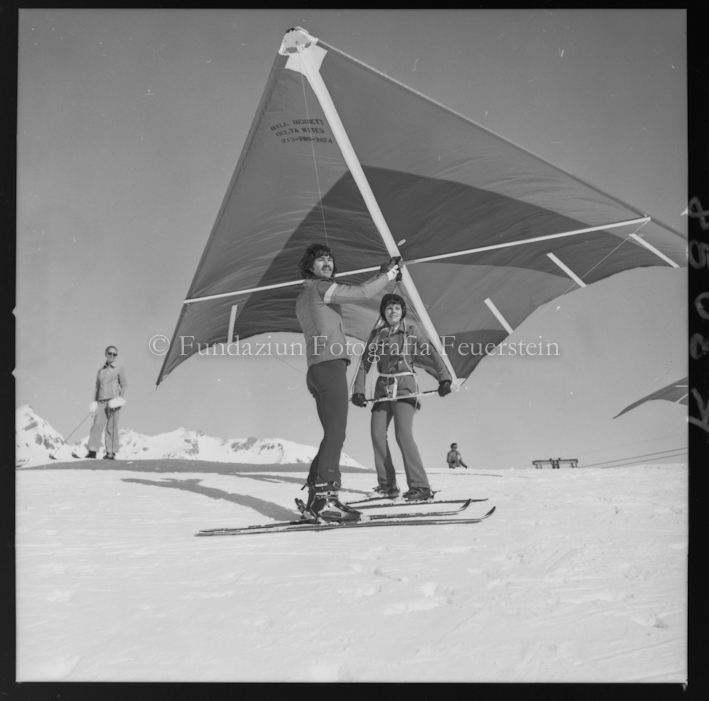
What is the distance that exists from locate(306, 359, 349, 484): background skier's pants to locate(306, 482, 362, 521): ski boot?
34 mm

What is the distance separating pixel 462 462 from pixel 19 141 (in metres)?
2.97

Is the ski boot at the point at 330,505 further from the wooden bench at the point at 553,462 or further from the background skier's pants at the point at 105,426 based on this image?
the background skier's pants at the point at 105,426

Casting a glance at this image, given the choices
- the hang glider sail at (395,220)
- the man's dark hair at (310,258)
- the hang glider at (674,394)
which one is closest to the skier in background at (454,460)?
the hang glider sail at (395,220)

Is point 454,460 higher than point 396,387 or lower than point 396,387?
lower

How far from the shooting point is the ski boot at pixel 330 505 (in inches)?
135

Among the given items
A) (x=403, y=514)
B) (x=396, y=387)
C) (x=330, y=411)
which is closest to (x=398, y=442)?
(x=396, y=387)

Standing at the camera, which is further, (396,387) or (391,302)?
(391,302)

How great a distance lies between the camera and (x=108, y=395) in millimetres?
3961

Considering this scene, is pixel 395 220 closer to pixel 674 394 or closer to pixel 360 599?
pixel 674 394

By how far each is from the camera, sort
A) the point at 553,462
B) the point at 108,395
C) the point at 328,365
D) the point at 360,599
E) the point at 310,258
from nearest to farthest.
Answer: the point at 360,599 < the point at 328,365 < the point at 310,258 < the point at 108,395 < the point at 553,462

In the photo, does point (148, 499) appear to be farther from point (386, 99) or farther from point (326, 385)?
point (386, 99)

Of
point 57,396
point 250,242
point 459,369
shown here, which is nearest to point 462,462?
point 459,369

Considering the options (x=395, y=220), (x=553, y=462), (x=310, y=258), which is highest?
(x=395, y=220)

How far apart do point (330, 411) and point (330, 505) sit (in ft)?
1.46
